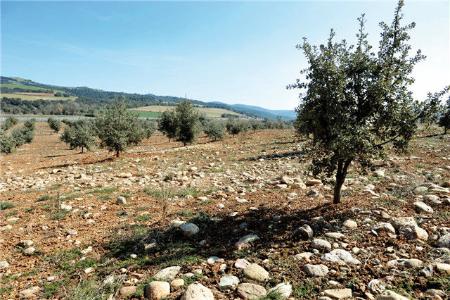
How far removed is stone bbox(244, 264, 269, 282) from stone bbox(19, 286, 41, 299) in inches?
160

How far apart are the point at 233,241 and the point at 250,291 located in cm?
220

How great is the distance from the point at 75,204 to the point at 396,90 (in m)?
11.1

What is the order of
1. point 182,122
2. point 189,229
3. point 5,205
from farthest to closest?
point 182,122
point 5,205
point 189,229

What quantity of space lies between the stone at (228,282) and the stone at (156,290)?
992 millimetres

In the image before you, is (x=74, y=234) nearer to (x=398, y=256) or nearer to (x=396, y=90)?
(x=398, y=256)

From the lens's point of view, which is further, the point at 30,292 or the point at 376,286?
the point at 30,292

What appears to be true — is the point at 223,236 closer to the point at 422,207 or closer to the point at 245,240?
the point at 245,240

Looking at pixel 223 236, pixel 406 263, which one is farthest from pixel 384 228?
pixel 223 236

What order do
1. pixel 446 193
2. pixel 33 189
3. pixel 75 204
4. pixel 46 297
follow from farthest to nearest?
pixel 33 189 → pixel 75 204 → pixel 446 193 → pixel 46 297

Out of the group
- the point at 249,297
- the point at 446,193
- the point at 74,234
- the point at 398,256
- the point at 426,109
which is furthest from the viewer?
the point at 446,193

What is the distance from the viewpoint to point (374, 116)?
8.09 metres

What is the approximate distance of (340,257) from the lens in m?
6.23

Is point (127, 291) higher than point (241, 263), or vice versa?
point (241, 263)

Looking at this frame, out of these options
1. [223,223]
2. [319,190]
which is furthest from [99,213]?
[319,190]
